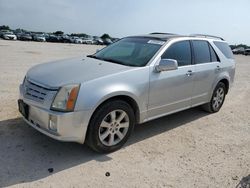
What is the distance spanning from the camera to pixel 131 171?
12.1 ft

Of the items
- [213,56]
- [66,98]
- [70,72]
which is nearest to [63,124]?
[66,98]

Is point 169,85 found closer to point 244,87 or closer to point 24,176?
point 24,176

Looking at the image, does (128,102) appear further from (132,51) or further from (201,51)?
(201,51)

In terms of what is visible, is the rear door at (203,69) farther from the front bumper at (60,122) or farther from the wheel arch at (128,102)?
the front bumper at (60,122)

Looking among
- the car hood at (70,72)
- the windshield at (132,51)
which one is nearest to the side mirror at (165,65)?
the windshield at (132,51)

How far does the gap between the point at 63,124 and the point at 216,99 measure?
3.97 m

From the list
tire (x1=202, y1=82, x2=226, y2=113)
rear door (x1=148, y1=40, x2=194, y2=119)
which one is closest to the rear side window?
tire (x1=202, y1=82, x2=226, y2=113)

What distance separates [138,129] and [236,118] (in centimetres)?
245

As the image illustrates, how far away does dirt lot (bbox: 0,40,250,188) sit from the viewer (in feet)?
11.3

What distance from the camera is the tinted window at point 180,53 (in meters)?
4.89

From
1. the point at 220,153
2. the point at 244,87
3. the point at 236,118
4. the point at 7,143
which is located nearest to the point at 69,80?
the point at 7,143

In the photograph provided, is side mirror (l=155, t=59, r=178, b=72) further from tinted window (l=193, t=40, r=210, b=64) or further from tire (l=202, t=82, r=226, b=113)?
tire (l=202, t=82, r=226, b=113)

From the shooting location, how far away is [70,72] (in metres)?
4.11

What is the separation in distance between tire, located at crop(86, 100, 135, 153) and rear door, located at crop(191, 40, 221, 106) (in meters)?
1.79
